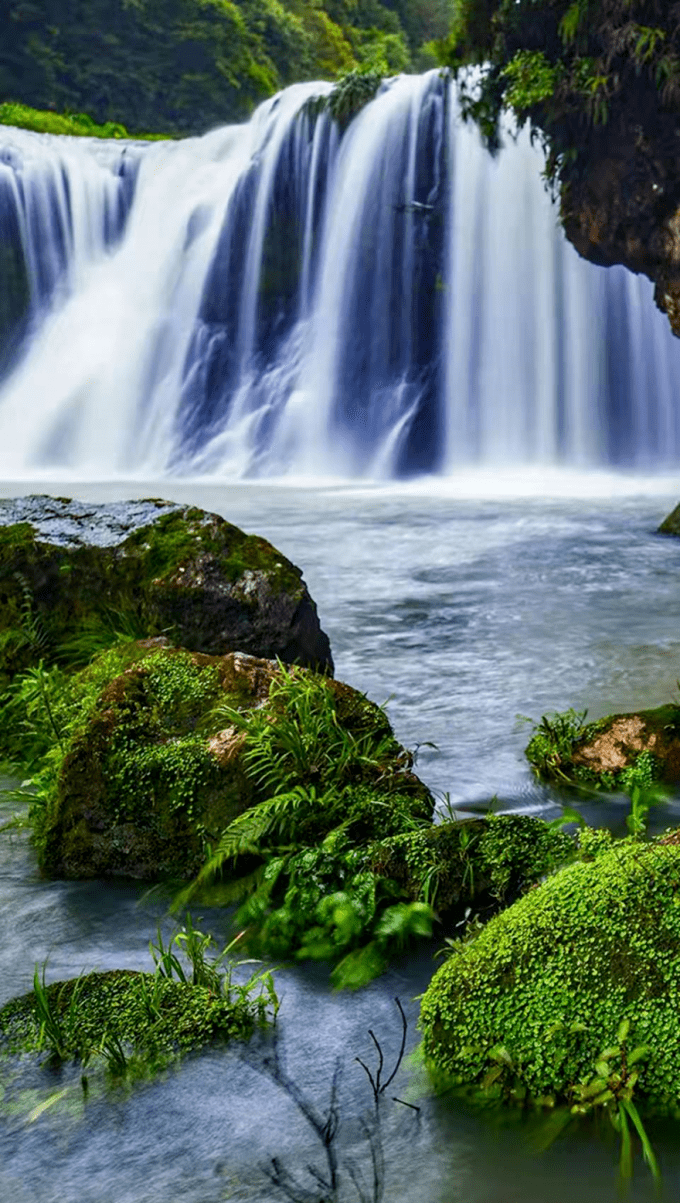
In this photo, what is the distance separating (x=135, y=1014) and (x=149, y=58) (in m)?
39.1

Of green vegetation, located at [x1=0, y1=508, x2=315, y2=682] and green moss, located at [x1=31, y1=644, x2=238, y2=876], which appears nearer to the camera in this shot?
green moss, located at [x1=31, y1=644, x2=238, y2=876]

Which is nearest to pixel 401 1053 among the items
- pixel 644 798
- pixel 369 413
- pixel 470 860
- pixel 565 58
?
pixel 470 860

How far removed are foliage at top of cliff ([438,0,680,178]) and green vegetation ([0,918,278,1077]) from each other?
10.3 m

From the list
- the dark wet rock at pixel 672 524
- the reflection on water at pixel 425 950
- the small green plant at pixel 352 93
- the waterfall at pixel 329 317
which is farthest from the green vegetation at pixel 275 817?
the small green plant at pixel 352 93

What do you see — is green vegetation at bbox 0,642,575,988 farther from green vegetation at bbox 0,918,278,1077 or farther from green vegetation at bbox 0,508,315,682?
green vegetation at bbox 0,508,315,682

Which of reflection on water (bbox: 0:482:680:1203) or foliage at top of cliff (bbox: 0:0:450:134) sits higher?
foliage at top of cliff (bbox: 0:0:450:134)

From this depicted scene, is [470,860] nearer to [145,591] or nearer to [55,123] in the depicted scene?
[145,591]

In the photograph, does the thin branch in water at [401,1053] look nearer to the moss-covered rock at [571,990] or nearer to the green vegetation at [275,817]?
the moss-covered rock at [571,990]

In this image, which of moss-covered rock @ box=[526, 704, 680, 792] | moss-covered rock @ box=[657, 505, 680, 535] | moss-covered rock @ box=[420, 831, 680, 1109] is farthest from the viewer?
moss-covered rock @ box=[657, 505, 680, 535]

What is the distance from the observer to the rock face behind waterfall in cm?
520

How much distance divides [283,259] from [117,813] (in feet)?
64.8

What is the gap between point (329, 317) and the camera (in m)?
21.3

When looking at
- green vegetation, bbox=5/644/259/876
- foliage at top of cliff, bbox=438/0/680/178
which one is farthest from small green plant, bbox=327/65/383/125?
green vegetation, bbox=5/644/259/876

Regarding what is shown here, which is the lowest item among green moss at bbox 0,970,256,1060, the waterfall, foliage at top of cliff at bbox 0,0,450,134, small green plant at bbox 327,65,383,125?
green moss at bbox 0,970,256,1060
